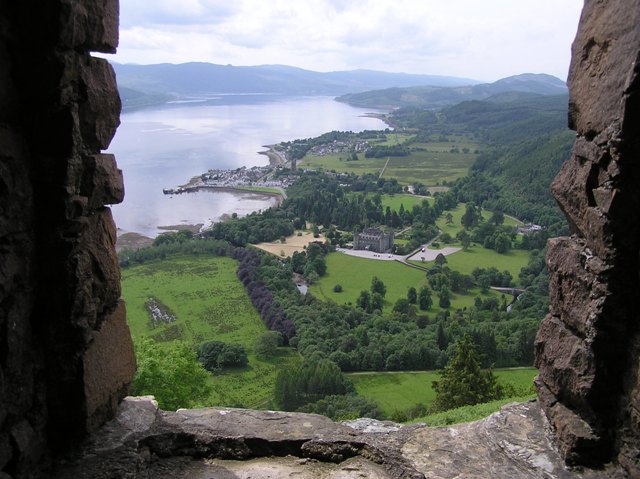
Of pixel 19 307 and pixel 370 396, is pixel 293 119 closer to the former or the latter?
pixel 370 396

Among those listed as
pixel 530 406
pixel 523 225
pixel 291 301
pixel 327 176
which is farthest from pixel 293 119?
pixel 530 406

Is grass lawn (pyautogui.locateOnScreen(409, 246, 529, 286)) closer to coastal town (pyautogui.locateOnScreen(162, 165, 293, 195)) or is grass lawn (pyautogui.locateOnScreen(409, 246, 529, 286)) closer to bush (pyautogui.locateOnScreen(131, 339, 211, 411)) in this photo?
coastal town (pyautogui.locateOnScreen(162, 165, 293, 195))

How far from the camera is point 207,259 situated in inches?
2301

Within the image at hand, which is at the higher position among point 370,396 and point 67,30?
point 67,30

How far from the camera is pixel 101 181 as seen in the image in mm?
5363

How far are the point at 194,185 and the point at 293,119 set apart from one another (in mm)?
120258

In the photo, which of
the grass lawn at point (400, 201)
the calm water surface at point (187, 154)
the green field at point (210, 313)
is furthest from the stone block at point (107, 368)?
the grass lawn at point (400, 201)

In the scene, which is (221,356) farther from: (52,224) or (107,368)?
(52,224)

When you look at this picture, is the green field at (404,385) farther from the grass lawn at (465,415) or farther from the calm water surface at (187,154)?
the calm water surface at (187,154)

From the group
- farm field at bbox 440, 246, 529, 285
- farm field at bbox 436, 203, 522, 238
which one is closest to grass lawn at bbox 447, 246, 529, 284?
farm field at bbox 440, 246, 529, 285

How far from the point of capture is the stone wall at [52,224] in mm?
4570

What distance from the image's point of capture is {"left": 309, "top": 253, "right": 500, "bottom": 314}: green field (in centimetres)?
4806

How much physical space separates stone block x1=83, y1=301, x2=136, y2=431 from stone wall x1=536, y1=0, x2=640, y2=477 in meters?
4.10

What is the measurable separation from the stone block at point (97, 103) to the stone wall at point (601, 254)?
4193mm
